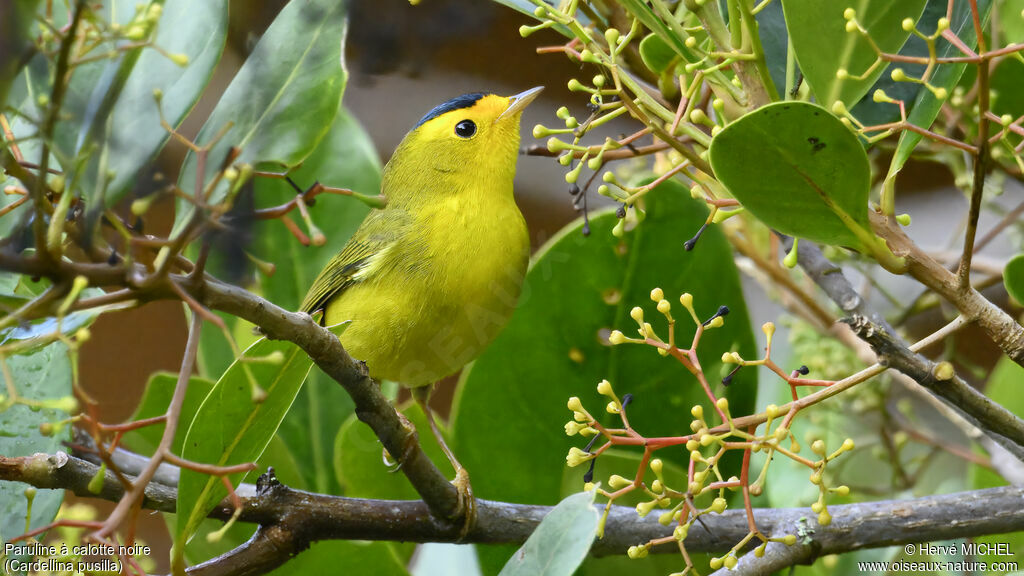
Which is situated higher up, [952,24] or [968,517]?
[952,24]

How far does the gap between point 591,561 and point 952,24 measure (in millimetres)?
670

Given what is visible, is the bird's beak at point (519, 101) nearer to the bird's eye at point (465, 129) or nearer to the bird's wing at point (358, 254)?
the bird's eye at point (465, 129)

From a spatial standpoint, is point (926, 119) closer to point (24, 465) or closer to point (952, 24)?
point (952, 24)

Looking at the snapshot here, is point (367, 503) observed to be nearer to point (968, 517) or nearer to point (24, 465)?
point (24, 465)

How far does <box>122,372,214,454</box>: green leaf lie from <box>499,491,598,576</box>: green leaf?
49cm

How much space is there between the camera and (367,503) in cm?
97

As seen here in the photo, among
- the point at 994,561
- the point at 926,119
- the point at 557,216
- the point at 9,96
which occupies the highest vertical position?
the point at 557,216

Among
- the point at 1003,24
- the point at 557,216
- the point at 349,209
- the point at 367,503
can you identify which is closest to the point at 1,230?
the point at 367,503

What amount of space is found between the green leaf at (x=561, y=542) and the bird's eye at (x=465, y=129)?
600 mm

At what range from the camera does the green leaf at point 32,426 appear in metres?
0.92

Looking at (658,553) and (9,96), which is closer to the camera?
(9,96)

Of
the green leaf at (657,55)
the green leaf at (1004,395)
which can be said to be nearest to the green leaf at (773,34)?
the green leaf at (657,55)

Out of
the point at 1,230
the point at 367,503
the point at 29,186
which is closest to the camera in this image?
→ the point at 29,186

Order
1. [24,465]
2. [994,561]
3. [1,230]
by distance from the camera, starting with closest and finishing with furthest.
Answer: [1,230], [24,465], [994,561]
